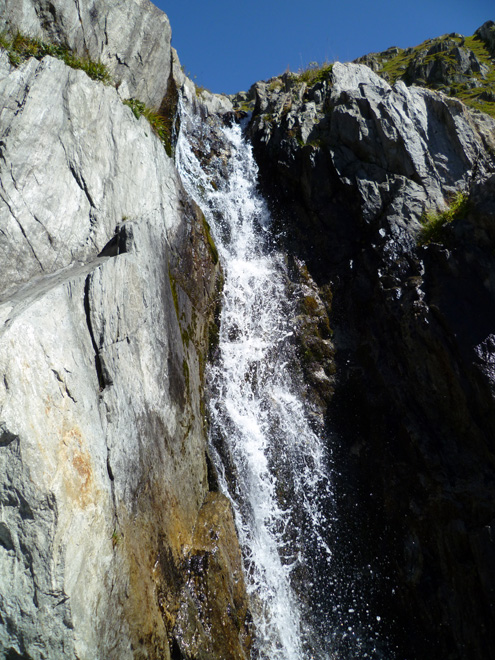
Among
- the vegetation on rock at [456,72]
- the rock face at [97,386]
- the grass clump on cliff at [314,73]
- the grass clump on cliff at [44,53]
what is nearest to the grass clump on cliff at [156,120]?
the rock face at [97,386]

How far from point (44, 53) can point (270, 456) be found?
30.5ft

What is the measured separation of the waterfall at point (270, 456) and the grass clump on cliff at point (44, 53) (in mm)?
3458

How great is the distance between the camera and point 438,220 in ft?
29.7

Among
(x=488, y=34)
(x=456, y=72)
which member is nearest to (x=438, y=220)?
(x=456, y=72)

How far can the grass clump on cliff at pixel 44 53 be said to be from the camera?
Result: 7676 millimetres

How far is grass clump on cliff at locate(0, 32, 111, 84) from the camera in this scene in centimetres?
768

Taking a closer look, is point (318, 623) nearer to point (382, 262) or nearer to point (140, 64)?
point (382, 262)

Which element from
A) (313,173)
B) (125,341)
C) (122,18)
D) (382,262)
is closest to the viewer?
(125,341)

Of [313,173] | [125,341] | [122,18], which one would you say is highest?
[122,18]

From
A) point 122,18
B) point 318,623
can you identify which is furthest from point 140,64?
point 318,623

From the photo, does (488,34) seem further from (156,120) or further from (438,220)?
(156,120)

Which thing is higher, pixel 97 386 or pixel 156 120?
pixel 156 120

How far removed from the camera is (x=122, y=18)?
33.8 feet

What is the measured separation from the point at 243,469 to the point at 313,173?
27.3ft
